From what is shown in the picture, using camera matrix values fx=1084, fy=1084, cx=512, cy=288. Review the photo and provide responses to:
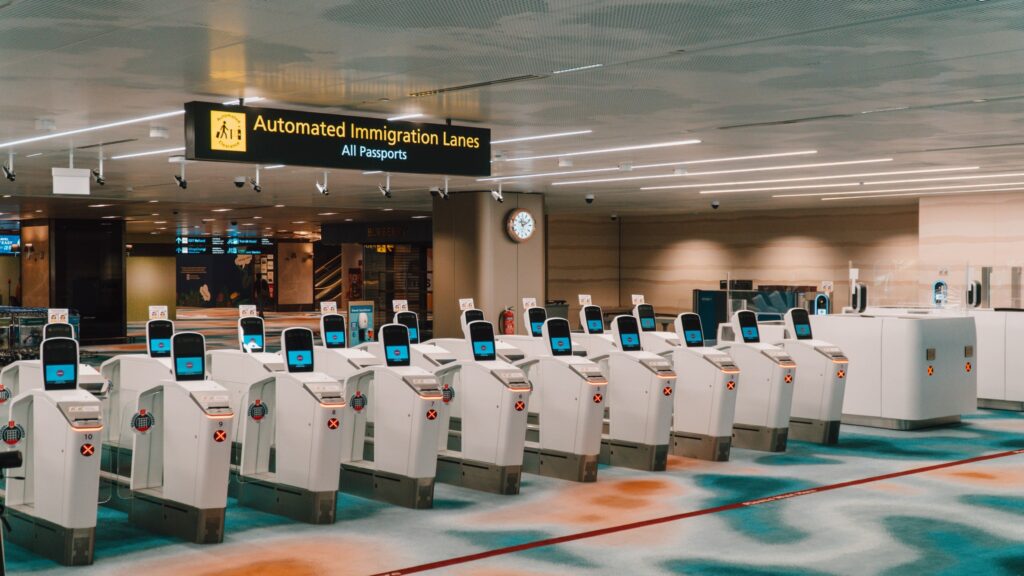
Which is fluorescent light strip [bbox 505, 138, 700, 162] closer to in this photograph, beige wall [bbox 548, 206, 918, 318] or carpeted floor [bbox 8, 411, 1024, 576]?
carpeted floor [bbox 8, 411, 1024, 576]

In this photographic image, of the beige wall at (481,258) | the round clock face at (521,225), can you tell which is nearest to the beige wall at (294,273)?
the beige wall at (481,258)

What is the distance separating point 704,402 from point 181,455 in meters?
5.25

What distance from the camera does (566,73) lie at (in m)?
7.79

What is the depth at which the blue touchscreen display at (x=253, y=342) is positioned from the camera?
1192cm

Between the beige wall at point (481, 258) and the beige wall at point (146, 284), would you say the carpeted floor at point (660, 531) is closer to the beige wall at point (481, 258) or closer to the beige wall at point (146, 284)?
the beige wall at point (481, 258)

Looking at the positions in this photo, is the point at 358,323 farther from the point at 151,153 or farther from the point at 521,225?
the point at 151,153

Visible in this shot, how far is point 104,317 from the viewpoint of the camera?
26.5 m

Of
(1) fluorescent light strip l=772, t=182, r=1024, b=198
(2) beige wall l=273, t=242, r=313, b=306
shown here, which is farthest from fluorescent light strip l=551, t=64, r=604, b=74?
(2) beige wall l=273, t=242, r=313, b=306

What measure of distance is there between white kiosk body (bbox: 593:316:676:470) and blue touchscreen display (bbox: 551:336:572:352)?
421 mm

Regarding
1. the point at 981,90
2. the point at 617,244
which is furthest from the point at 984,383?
the point at 617,244

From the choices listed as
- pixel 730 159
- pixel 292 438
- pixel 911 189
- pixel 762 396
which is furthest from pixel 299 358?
pixel 911 189

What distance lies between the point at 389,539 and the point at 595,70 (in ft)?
11.7

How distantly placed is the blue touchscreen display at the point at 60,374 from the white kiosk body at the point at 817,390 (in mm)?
7653

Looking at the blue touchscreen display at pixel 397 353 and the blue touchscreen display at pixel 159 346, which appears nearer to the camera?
the blue touchscreen display at pixel 397 353
